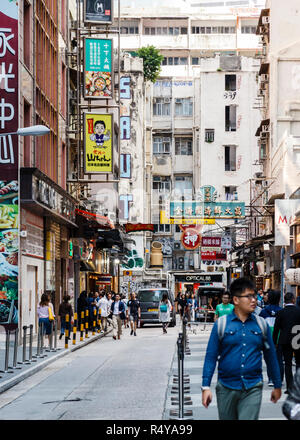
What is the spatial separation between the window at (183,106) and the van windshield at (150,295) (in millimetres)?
46352

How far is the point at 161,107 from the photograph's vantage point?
92.8 metres

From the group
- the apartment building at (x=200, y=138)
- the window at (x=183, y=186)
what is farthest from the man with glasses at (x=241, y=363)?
the window at (x=183, y=186)

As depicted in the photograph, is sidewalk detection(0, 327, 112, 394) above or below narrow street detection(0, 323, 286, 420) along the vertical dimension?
above

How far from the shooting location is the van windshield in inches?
1870

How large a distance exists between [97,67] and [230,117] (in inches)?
1850

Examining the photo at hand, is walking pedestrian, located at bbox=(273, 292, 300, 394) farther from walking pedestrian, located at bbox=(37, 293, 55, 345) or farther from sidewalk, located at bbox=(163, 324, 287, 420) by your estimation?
walking pedestrian, located at bbox=(37, 293, 55, 345)

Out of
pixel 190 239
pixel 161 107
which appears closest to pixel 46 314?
pixel 190 239

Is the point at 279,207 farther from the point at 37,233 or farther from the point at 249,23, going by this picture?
the point at 249,23

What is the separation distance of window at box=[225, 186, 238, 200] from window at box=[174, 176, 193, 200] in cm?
501

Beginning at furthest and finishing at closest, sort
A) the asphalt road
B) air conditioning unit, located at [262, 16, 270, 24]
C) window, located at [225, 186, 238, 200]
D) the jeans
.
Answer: window, located at [225, 186, 238, 200]
air conditioning unit, located at [262, 16, 270, 24]
the asphalt road
the jeans

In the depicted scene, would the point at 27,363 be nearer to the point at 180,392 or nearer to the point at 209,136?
the point at 180,392

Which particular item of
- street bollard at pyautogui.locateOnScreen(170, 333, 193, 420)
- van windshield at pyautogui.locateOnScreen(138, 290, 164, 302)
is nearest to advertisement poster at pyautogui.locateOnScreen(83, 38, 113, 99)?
van windshield at pyautogui.locateOnScreen(138, 290, 164, 302)

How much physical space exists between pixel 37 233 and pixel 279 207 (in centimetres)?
1150

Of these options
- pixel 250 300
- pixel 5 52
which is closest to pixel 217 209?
pixel 5 52
